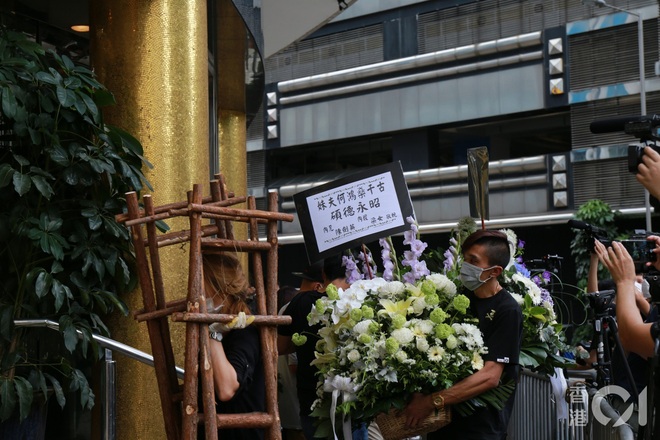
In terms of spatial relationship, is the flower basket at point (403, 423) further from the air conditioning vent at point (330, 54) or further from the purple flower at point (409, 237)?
the air conditioning vent at point (330, 54)

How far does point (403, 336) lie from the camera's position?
4.11 m

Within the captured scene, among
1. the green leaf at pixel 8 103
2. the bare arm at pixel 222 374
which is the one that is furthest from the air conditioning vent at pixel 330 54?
the bare arm at pixel 222 374

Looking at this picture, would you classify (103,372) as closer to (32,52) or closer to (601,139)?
(32,52)

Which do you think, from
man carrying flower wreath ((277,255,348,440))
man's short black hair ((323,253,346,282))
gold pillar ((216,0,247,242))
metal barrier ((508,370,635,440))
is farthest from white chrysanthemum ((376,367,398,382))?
gold pillar ((216,0,247,242))

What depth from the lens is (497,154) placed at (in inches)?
1050

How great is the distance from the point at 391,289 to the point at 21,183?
6.38ft

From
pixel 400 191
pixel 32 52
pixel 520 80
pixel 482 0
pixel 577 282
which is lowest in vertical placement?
pixel 577 282

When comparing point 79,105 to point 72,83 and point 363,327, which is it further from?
point 363,327

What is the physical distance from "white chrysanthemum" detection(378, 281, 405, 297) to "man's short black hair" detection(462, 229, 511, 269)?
41 cm

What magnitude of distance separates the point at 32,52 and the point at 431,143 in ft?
70.9

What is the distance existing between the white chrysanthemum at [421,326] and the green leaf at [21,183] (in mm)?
2052

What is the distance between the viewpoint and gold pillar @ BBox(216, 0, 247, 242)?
924 cm

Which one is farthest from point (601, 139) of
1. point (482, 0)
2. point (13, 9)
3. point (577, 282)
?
point (13, 9)

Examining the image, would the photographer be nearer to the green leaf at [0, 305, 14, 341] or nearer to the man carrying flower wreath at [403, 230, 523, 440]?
the man carrying flower wreath at [403, 230, 523, 440]
